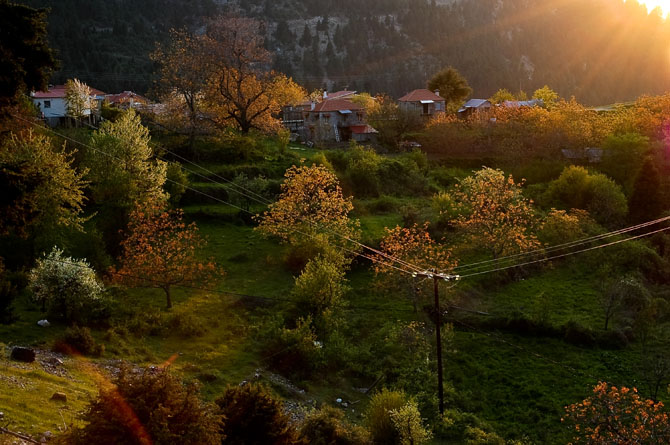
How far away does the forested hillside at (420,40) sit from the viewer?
127 metres

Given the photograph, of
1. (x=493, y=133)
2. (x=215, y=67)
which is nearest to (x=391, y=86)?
(x=493, y=133)

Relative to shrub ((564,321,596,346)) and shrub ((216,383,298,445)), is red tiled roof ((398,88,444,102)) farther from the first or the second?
shrub ((216,383,298,445))

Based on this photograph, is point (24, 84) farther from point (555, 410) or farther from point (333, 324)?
point (555, 410)

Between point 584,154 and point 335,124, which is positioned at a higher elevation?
point 335,124

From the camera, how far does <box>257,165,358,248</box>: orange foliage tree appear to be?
31.6m

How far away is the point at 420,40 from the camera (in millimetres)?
151000

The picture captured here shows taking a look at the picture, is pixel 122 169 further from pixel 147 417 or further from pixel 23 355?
pixel 147 417

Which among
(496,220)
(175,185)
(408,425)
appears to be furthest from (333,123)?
(408,425)

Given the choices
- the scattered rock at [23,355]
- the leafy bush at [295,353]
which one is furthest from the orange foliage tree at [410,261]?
the scattered rock at [23,355]

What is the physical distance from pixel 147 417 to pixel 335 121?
172ft

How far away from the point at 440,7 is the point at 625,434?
6302 inches

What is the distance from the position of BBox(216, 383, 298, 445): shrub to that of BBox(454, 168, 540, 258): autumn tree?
68.5 feet

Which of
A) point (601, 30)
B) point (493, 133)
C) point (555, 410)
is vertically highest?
point (601, 30)

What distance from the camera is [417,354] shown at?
24062 millimetres
